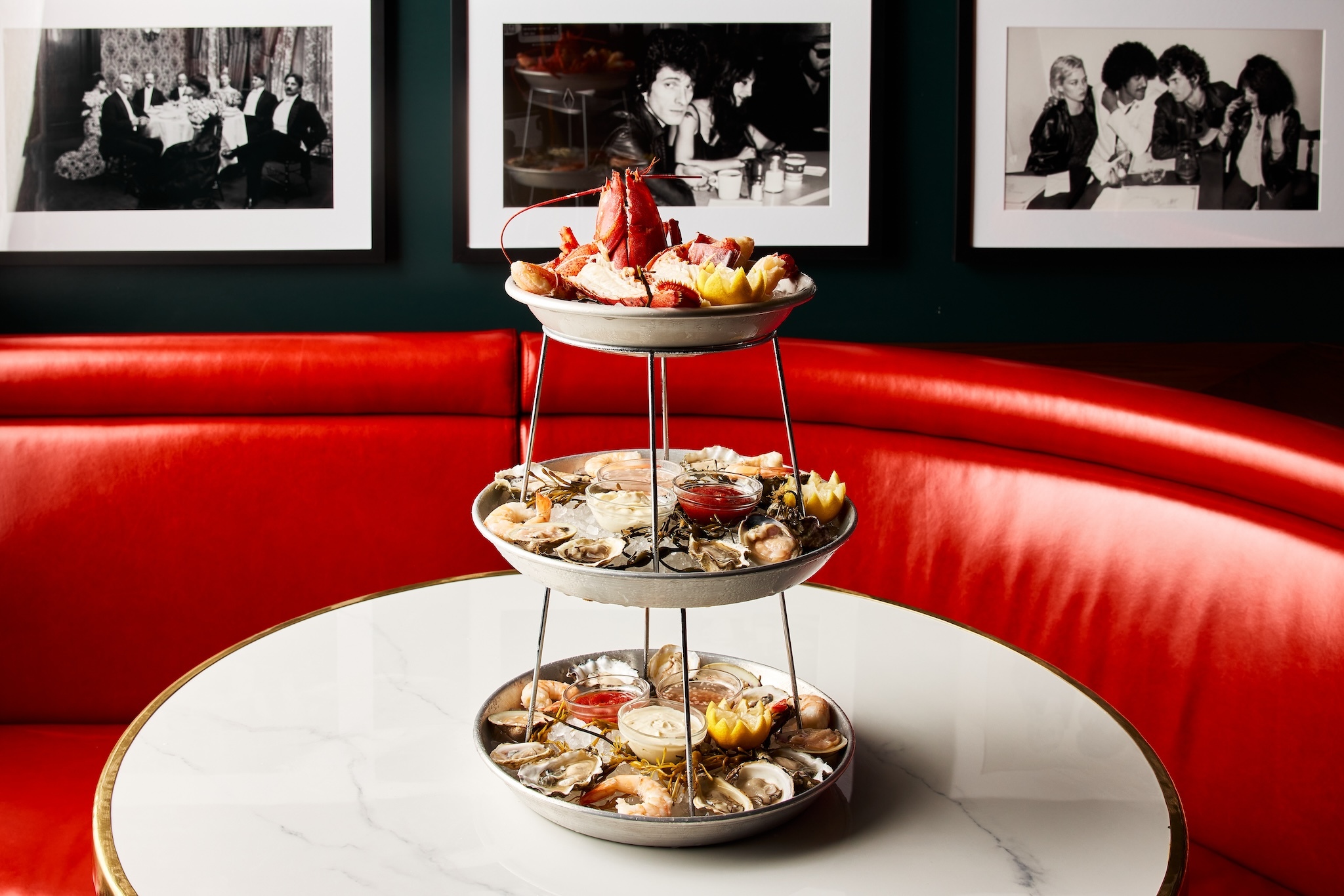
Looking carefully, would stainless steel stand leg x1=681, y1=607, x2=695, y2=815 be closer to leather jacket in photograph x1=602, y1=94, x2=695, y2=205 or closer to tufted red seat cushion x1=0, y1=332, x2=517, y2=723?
tufted red seat cushion x1=0, y1=332, x2=517, y2=723

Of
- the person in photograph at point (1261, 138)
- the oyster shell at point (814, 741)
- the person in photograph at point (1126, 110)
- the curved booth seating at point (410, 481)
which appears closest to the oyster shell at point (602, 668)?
the oyster shell at point (814, 741)

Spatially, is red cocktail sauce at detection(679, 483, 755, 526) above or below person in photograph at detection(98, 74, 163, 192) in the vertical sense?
below

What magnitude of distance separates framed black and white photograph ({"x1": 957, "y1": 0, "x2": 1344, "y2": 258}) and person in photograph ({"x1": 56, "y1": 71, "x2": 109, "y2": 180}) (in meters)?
1.84

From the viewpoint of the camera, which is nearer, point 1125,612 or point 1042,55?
point 1125,612

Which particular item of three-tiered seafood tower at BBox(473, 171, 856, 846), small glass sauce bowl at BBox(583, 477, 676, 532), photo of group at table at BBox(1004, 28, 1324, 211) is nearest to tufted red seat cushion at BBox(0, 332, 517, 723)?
three-tiered seafood tower at BBox(473, 171, 856, 846)

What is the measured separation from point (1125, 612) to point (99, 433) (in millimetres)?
1868

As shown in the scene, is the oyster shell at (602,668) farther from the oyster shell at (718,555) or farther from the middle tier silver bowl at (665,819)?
the oyster shell at (718,555)

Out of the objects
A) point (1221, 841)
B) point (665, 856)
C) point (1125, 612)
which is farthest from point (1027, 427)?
point (665, 856)

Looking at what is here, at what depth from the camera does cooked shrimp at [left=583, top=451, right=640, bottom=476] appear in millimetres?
1440

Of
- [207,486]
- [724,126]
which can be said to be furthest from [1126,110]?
[207,486]

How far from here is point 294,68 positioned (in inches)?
96.7

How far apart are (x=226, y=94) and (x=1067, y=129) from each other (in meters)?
1.81

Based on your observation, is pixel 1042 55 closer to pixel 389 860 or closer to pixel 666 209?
pixel 666 209

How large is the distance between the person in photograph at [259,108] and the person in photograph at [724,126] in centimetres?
88
